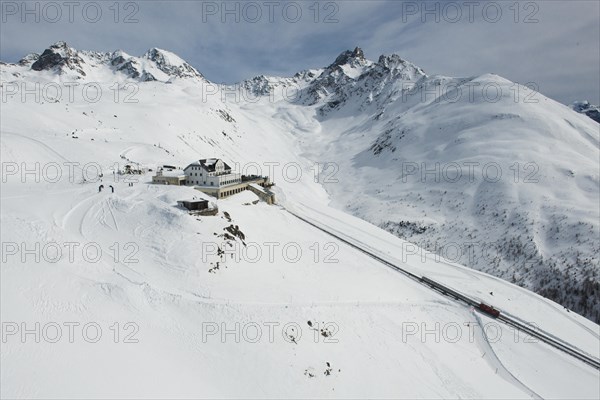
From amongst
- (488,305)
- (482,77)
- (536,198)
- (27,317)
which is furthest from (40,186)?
(482,77)

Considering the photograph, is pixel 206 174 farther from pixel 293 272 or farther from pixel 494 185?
pixel 494 185

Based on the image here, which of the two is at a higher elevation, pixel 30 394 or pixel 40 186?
pixel 40 186

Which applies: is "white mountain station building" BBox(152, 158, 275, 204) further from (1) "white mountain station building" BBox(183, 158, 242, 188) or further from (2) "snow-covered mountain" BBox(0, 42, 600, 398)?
(2) "snow-covered mountain" BBox(0, 42, 600, 398)

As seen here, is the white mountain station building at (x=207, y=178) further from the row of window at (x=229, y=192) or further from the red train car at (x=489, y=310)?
the red train car at (x=489, y=310)

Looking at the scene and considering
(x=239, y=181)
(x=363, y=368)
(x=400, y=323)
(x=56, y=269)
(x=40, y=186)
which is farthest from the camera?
(x=239, y=181)

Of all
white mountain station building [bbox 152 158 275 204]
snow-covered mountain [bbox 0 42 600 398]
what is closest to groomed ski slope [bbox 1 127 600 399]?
snow-covered mountain [bbox 0 42 600 398]

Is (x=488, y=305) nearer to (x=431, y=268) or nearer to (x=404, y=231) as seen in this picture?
(x=431, y=268)

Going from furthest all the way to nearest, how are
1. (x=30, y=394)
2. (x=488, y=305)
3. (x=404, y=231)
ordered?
1. (x=404, y=231)
2. (x=488, y=305)
3. (x=30, y=394)
